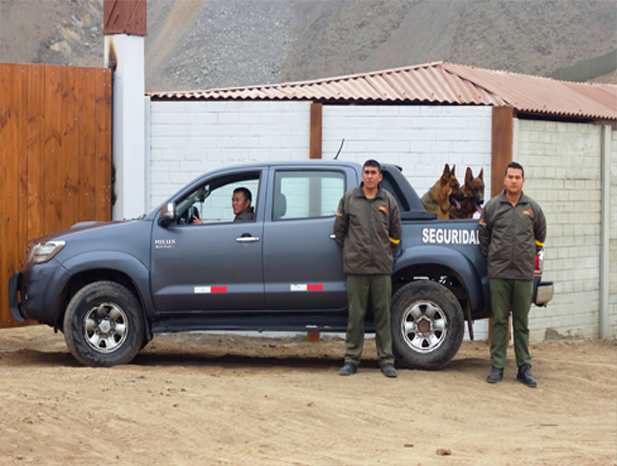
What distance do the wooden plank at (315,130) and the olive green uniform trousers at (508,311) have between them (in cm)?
380

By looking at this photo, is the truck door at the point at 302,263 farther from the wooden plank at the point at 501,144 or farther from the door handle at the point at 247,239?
the wooden plank at the point at 501,144

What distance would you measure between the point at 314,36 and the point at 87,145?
45.9 metres

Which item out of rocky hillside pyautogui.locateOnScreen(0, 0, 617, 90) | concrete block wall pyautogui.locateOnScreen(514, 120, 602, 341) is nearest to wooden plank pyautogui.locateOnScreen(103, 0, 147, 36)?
concrete block wall pyautogui.locateOnScreen(514, 120, 602, 341)

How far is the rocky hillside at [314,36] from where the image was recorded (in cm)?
4653

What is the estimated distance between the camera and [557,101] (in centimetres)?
1332

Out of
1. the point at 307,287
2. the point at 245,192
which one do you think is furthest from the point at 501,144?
the point at 307,287

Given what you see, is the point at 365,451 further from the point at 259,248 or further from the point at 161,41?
the point at 161,41

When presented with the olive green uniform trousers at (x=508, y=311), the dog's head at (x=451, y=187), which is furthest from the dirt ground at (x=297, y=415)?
the dog's head at (x=451, y=187)

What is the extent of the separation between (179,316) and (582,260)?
682cm

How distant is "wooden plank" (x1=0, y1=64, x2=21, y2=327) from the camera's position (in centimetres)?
990

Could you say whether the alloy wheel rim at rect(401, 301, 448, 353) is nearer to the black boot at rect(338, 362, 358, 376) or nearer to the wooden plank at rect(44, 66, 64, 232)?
the black boot at rect(338, 362, 358, 376)

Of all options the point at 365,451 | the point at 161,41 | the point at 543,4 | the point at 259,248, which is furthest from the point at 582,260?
the point at 161,41

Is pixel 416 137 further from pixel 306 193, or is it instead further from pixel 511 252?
pixel 511 252

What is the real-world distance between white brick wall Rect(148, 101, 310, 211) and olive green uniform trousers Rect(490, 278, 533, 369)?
13.2 feet
